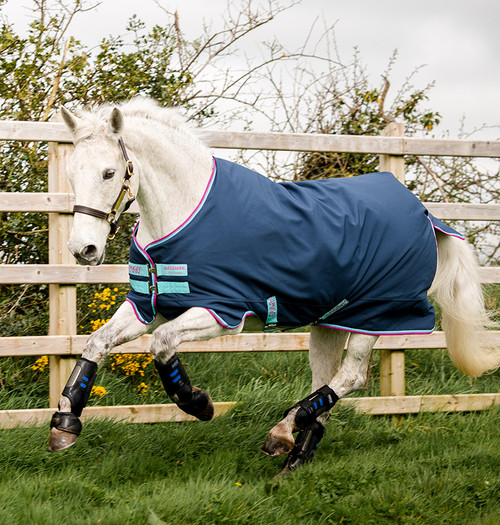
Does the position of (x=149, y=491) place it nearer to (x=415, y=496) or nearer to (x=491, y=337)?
(x=415, y=496)

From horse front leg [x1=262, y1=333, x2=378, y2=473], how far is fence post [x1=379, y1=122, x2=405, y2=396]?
3.77ft

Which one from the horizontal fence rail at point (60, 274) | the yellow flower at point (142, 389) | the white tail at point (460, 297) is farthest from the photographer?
the yellow flower at point (142, 389)

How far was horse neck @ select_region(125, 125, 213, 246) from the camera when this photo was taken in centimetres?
357

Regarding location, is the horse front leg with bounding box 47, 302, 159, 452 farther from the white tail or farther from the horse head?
the white tail

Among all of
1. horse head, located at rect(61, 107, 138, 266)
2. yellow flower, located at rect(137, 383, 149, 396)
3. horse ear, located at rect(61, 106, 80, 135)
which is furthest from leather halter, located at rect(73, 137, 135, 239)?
yellow flower, located at rect(137, 383, 149, 396)

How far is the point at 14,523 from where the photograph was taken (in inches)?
119

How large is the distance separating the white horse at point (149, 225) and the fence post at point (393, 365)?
1454 mm

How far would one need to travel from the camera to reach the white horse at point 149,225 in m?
3.34

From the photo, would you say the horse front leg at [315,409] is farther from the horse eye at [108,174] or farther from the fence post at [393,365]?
the horse eye at [108,174]

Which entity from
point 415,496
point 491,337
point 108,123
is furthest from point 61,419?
point 491,337

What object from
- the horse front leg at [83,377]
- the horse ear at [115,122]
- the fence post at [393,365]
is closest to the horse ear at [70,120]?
the horse ear at [115,122]

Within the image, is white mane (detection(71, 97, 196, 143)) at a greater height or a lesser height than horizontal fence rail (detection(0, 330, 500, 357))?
greater

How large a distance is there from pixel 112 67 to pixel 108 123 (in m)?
3.07

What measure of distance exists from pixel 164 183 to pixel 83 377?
1073mm
